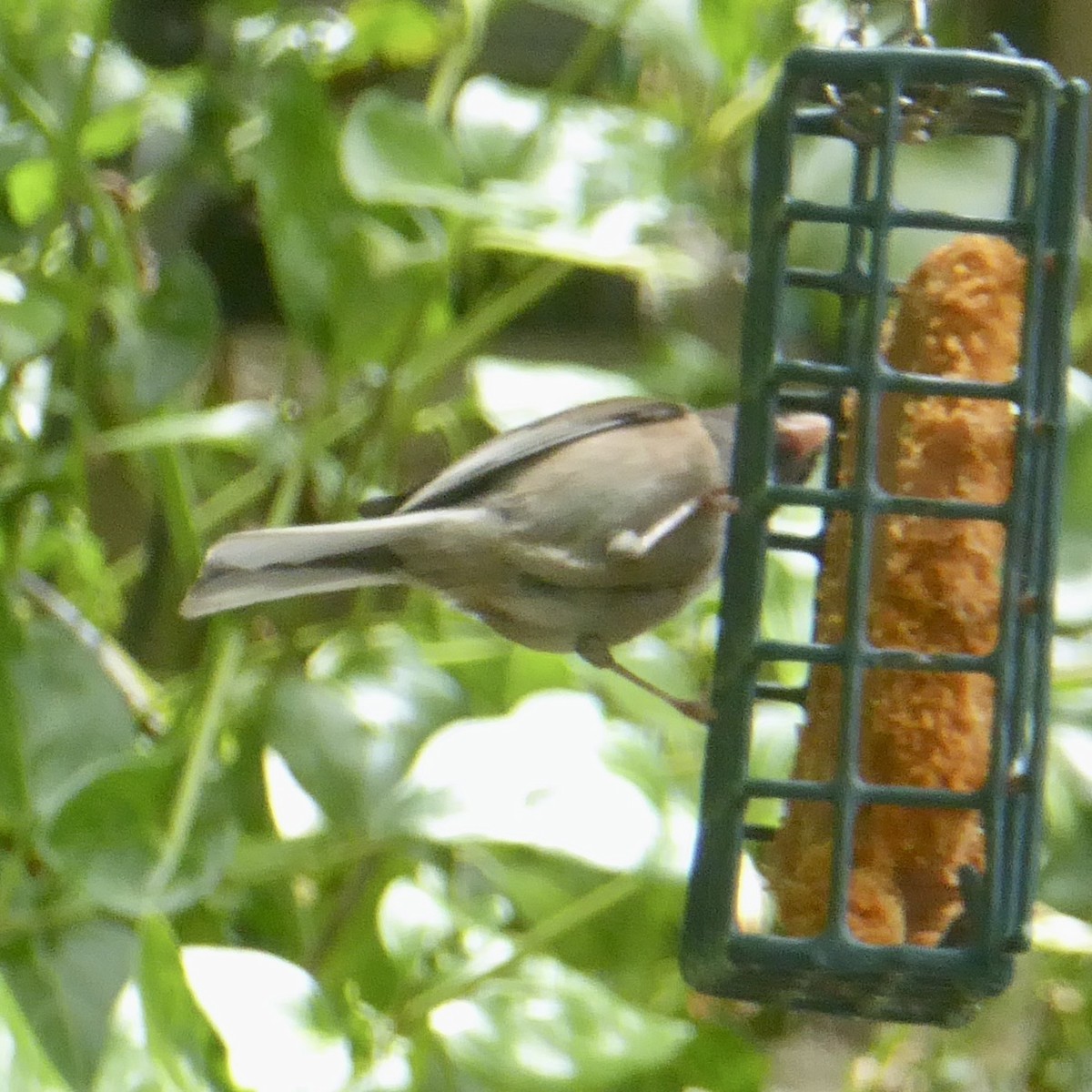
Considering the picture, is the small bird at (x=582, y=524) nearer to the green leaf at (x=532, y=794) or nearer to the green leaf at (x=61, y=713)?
the green leaf at (x=532, y=794)

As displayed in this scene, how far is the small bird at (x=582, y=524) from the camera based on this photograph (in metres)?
1.35

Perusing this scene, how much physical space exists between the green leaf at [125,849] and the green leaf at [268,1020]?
0.06m

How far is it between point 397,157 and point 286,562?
1.33 ft

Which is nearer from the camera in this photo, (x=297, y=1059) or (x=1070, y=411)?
(x=297, y=1059)

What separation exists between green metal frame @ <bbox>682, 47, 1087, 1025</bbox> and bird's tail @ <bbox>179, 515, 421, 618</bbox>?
312 millimetres

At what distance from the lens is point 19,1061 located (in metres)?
0.97

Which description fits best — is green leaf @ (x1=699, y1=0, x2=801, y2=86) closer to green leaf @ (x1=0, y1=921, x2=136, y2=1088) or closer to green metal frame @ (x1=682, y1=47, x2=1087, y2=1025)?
green metal frame @ (x1=682, y1=47, x2=1087, y2=1025)

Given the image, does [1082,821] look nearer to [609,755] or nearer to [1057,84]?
[609,755]

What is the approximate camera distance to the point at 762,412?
1056 millimetres

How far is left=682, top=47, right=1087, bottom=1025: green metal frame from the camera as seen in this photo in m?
0.96

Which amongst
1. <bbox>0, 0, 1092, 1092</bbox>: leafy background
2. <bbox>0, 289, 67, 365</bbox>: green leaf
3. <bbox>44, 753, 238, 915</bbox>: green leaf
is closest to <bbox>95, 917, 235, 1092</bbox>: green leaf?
<bbox>0, 0, 1092, 1092</bbox>: leafy background

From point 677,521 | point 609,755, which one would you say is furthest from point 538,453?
point 609,755

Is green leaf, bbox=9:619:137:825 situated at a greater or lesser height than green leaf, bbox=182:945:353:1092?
greater

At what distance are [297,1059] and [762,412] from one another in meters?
0.54
